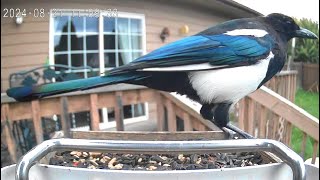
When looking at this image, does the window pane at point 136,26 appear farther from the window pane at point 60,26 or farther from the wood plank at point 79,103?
the wood plank at point 79,103

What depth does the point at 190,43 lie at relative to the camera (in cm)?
73

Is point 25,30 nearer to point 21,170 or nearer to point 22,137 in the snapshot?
point 22,137

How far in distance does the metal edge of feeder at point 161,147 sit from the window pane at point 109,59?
1.28 meters

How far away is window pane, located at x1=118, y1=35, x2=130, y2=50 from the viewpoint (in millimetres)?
1769

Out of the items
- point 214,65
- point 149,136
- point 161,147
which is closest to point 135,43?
point 149,136

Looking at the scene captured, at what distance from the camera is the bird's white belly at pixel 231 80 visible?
0.72 m

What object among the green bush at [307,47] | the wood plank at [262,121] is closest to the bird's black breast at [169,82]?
the green bush at [307,47]

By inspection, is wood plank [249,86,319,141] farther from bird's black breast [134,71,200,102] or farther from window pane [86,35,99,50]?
bird's black breast [134,71,200,102]

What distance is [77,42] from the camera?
6.22 ft

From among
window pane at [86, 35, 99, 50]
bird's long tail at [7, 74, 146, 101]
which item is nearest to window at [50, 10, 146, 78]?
window pane at [86, 35, 99, 50]

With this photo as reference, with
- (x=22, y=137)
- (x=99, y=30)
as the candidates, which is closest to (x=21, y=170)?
(x=99, y=30)

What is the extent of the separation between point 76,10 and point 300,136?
1111 millimetres

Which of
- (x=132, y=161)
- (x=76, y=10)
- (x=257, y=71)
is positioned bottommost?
(x=132, y=161)

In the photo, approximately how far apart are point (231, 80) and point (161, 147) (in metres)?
0.25
